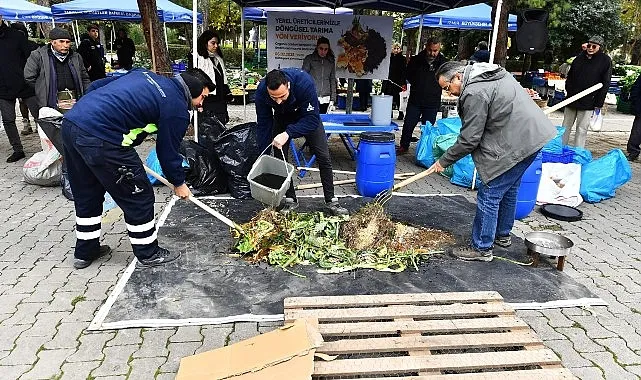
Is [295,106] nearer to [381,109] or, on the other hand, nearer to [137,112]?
[137,112]

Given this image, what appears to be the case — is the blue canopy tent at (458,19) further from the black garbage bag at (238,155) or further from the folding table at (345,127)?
the black garbage bag at (238,155)

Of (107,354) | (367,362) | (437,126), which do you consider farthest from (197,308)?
(437,126)

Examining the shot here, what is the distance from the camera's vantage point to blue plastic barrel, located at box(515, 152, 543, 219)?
471 centimetres

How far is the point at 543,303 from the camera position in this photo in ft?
11.0

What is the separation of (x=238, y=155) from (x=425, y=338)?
3.28m

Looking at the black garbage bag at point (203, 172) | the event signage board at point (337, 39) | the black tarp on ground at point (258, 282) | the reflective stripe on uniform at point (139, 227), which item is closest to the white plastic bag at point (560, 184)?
the black tarp on ground at point (258, 282)

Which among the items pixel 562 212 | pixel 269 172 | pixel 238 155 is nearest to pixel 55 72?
pixel 238 155

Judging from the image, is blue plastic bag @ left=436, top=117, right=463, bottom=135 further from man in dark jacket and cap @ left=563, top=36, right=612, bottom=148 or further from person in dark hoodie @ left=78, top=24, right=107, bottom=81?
person in dark hoodie @ left=78, top=24, right=107, bottom=81

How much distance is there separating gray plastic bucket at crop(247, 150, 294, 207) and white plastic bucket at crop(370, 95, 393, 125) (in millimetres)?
2365

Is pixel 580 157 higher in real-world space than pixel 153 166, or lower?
higher

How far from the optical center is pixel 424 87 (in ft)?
23.8

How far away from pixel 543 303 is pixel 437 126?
3633 mm

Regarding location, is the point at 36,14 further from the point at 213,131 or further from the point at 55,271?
the point at 55,271

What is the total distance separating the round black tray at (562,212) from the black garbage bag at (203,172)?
3.57m
